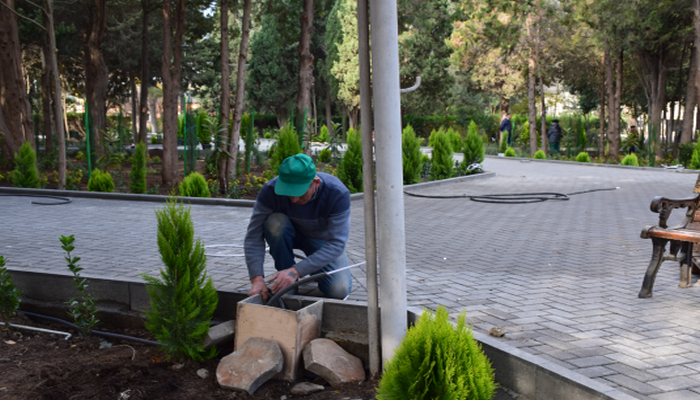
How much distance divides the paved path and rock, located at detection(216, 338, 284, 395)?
1126 millimetres

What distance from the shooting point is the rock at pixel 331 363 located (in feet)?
11.4

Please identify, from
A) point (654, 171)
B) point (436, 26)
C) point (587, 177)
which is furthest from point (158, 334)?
point (436, 26)

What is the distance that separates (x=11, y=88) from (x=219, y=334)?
1371 cm

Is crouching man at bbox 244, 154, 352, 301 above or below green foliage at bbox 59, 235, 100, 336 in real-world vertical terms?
above

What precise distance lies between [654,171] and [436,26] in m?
21.3

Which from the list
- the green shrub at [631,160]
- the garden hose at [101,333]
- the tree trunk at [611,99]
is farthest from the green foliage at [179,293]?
the tree trunk at [611,99]

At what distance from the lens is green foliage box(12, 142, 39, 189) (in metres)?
12.2

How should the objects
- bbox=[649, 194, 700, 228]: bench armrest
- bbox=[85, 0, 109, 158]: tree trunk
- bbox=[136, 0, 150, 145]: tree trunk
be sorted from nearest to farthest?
bbox=[649, 194, 700, 228]: bench armrest, bbox=[85, 0, 109, 158]: tree trunk, bbox=[136, 0, 150, 145]: tree trunk

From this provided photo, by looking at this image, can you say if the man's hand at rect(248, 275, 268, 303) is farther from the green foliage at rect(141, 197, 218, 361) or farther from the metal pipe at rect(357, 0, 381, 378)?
the metal pipe at rect(357, 0, 381, 378)

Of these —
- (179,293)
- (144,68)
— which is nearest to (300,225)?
(179,293)

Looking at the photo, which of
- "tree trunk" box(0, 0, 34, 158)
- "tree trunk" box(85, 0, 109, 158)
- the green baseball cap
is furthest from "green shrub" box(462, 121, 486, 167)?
the green baseball cap

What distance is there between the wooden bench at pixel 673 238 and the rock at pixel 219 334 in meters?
3.04

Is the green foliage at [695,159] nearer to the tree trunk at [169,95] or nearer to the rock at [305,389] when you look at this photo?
the tree trunk at [169,95]

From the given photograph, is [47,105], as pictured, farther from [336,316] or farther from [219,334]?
[336,316]
